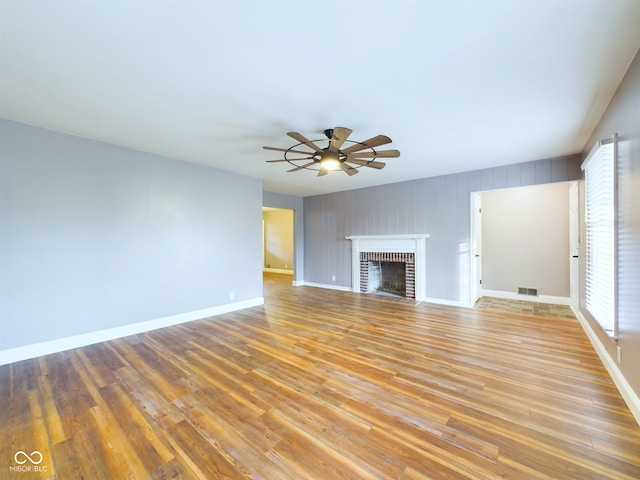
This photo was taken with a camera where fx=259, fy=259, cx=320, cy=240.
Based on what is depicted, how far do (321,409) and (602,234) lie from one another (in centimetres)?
316

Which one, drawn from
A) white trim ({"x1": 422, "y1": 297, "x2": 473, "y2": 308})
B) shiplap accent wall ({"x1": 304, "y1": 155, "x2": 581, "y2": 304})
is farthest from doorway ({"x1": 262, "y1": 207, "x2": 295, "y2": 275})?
white trim ({"x1": 422, "y1": 297, "x2": 473, "y2": 308})

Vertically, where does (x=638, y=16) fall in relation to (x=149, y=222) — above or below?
above

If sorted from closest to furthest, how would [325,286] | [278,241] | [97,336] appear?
1. [97,336]
2. [325,286]
3. [278,241]

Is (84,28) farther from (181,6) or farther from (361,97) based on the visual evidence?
(361,97)

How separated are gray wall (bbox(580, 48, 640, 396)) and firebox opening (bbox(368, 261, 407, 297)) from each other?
13.1 ft

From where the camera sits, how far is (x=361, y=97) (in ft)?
Answer: 7.62

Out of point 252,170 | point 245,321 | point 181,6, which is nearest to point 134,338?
point 245,321

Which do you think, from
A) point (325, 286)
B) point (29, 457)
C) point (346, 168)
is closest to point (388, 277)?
point (325, 286)

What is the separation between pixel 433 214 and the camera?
5.23m

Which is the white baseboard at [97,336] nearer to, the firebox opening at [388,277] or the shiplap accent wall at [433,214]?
the shiplap accent wall at [433,214]

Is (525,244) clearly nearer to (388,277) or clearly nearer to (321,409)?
(388,277)

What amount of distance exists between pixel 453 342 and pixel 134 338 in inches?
162

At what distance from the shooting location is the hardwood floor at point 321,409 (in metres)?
1.47

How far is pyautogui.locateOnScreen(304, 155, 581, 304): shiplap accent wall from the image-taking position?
14.4 feet
